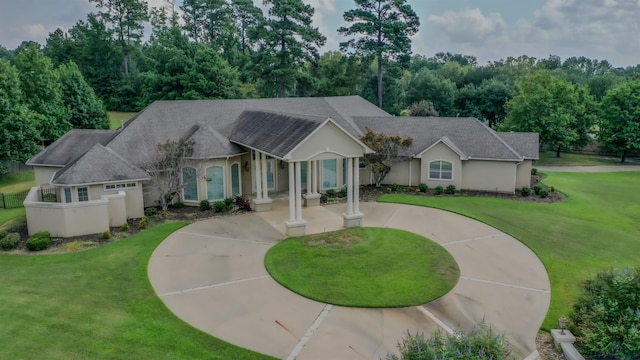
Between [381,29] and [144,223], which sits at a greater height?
[381,29]

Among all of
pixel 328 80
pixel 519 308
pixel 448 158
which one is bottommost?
pixel 519 308

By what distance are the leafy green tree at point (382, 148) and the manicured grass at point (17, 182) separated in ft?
78.4

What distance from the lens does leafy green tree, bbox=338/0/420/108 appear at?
53.3 m

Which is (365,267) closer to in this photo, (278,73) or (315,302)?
(315,302)

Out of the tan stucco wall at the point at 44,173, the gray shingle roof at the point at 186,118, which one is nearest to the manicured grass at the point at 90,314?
the gray shingle roof at the point at 186,118

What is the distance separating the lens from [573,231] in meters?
21.0

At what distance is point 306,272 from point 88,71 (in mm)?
60196

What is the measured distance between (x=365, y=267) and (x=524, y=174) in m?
17.2

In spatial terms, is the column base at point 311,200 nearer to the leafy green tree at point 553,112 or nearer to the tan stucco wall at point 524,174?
the tan stucco wall at point 524,174

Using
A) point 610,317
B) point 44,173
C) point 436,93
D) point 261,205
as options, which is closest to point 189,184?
point 261,205

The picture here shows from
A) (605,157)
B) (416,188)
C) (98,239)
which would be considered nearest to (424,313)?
(98,239)

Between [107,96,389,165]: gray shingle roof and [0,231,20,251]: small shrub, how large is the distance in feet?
22.0

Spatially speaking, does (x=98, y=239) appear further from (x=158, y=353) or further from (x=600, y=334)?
(x=600, y=334)

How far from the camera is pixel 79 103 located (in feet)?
133
